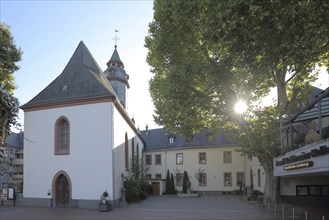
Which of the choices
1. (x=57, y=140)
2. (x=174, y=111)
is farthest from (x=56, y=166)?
(x=174, y=111)

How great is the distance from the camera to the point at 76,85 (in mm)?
29109

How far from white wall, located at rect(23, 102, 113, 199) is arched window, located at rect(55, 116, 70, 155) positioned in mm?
321

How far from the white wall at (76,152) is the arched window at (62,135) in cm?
32

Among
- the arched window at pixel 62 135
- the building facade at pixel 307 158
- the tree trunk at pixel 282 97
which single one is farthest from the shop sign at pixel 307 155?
the arched window at pixel 62 135

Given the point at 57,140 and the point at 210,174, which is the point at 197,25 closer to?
the point at 57,140

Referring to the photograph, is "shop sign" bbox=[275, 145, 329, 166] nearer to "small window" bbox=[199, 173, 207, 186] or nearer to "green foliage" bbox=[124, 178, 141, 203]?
"green foliage" bbox=[124, 178, 141, 203]

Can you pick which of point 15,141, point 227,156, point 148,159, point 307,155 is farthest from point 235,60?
point 15,141

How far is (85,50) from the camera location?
32625 millimetres

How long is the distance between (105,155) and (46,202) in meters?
5.82

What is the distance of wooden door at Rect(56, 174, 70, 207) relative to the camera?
89.2 feet

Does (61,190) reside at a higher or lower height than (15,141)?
lower

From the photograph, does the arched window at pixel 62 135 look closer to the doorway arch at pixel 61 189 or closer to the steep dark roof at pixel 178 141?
the doorway arch at pixel 61 189

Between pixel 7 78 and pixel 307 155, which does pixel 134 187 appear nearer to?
pixel 7 78

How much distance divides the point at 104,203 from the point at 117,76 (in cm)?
2178
